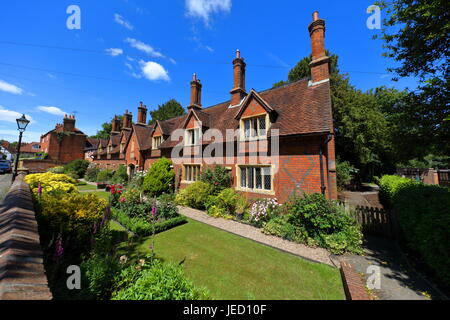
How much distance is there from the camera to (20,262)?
2.11 m

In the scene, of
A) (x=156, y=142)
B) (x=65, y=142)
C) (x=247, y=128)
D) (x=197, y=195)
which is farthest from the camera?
(x=65, y=142)

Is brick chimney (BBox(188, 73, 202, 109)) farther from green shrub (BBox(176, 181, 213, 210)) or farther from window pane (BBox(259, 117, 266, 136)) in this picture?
green shrub (BBox(176, 181, 213, 210))

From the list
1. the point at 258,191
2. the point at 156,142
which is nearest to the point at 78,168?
the point at 156,142

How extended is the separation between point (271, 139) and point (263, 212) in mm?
4253

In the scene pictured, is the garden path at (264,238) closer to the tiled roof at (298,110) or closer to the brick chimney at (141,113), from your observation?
the tiled roof at (298,110)

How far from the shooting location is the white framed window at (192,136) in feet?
48.3

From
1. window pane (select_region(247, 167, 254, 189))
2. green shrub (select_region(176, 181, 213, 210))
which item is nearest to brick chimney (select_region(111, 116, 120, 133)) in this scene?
green shrub (select_region(176, 181, 213, 210))

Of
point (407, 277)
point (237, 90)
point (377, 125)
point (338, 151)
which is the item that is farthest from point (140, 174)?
point (377, 125)

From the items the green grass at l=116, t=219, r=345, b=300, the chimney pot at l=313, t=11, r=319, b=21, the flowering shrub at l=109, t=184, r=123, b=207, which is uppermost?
the chimney pot at l=313, t=11, r=319, b=21

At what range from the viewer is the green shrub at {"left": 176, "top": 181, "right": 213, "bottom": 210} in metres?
11.6

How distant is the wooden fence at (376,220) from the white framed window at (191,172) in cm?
1022

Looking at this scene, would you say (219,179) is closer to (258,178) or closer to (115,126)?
(258,178)

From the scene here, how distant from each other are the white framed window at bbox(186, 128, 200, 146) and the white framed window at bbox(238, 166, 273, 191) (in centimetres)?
528
